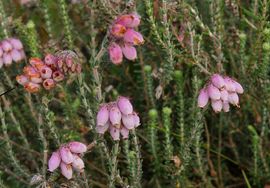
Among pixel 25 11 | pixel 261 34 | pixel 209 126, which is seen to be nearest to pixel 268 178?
pixel 209 126

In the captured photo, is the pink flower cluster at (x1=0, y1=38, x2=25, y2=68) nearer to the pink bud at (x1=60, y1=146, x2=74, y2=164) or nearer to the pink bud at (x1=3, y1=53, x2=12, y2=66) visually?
the pink bud at (x1=3, y1=53, x2=12, y2=66)

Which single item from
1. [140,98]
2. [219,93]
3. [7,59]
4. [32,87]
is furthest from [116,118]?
[140,98]

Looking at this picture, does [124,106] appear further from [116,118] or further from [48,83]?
[48,83]

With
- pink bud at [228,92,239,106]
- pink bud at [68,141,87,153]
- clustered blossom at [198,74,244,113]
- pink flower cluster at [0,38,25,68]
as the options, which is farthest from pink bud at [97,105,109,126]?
pink flower cluster at [0,38,25,68]

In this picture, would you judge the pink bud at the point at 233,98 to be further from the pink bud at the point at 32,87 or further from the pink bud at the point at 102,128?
the pink bud at the point at 32,87

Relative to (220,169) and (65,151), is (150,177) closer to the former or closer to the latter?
(220,169)

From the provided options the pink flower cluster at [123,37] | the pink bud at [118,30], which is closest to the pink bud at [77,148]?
the pink flower cluster at [123,37]
